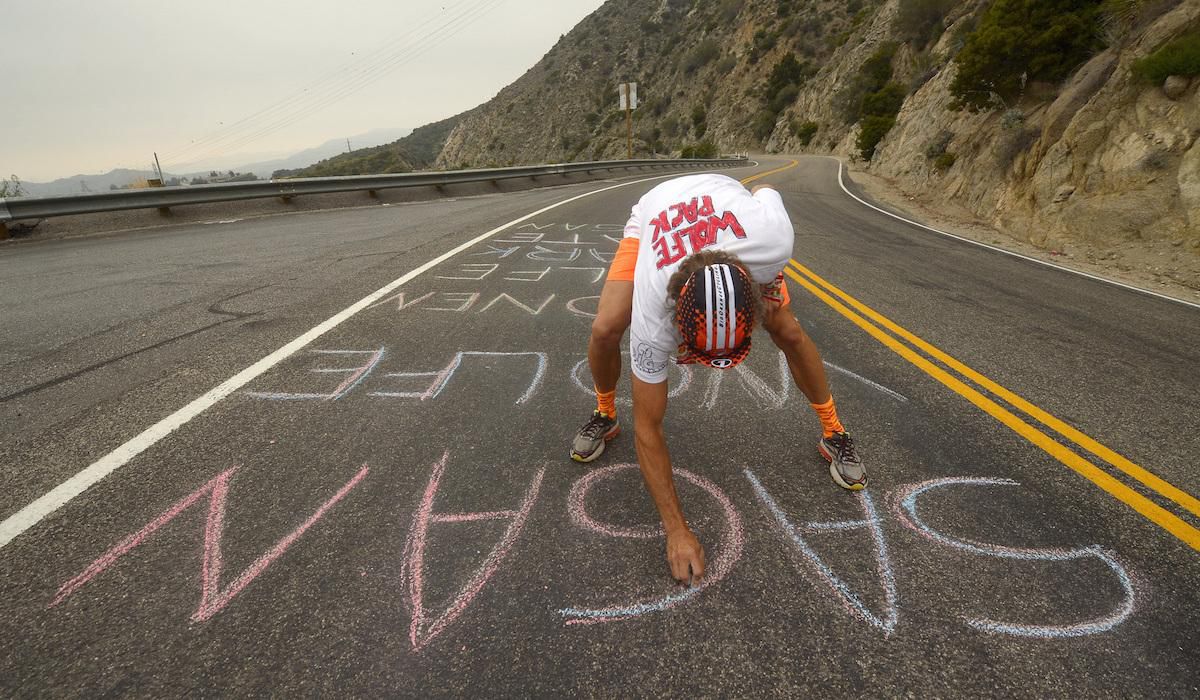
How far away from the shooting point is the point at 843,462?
2.42 meters

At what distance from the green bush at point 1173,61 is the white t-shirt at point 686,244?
1141 cm

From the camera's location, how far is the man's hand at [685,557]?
1.85 m

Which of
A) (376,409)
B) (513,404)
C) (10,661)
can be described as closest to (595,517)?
(513,404)

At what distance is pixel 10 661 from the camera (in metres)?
1.54

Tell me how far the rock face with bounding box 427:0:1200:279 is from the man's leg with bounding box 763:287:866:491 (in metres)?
8.72

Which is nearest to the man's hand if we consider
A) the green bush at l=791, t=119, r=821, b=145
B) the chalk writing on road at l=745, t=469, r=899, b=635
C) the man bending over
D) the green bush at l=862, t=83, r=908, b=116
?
the man bending over

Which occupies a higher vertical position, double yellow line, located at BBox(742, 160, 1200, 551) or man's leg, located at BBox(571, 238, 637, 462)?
man's leg, located at BBox(571, 238, 637, 462)

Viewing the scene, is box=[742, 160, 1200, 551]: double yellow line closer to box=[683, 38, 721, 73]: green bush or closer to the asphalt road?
the asphalt road

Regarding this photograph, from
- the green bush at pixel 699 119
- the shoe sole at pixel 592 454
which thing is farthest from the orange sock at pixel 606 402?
the green bush at pixel 699 119

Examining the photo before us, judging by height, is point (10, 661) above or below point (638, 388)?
below

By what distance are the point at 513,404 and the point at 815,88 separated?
5192cm

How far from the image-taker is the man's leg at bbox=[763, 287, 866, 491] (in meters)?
2.37

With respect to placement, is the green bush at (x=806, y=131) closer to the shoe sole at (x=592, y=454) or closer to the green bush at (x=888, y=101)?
the green bush at (x=888, y=101)

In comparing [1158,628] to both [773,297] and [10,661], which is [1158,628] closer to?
[773,297]
